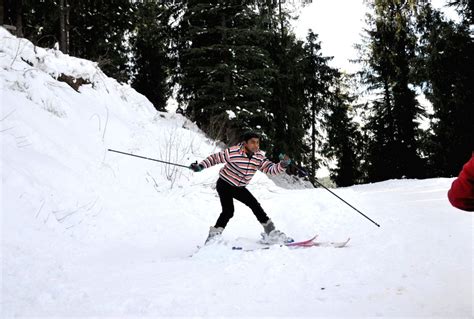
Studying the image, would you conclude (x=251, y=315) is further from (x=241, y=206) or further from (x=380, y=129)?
(x=380, y=129)

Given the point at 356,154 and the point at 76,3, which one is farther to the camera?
the point at 356,154

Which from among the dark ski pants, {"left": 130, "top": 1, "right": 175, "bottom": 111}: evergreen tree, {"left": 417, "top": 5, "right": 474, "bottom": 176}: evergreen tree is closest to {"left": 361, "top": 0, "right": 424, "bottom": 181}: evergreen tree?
{"left": 417, "top": 5, "right": 474, "bottom": 176}: evergreen tree

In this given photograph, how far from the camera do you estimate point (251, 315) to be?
2.87 meters

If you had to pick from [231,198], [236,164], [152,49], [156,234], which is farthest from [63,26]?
[231,198]

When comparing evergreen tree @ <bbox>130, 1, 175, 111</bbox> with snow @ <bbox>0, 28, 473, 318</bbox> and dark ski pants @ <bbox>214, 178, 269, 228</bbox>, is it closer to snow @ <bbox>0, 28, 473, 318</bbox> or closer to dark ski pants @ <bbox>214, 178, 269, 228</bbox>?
snow @ <bbox>0, 28, 473, 318</bbox>

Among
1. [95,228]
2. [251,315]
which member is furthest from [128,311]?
[95,228]

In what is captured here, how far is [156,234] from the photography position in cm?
639

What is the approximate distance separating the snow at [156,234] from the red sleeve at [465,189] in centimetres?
107

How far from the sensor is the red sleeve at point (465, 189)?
6.83ft

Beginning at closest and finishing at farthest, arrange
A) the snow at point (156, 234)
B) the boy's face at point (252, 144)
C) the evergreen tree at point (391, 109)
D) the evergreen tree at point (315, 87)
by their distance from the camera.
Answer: the snow at point (156, 234), the boy's face at point (252, 144), the evergreen tree at point (391, 109), the evergreen tree at point (315, 87)

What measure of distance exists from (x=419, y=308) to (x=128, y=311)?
2.24 meters

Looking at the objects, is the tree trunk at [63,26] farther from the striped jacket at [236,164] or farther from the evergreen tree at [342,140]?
the evergreen tree at [342,140]

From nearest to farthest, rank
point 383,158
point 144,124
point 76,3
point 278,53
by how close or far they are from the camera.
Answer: point 144,124
point 76,3
point 278,53
point 383,158

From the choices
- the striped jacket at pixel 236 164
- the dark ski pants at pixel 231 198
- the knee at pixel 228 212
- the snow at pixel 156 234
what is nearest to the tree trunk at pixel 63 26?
the snow at pixel 156 234
